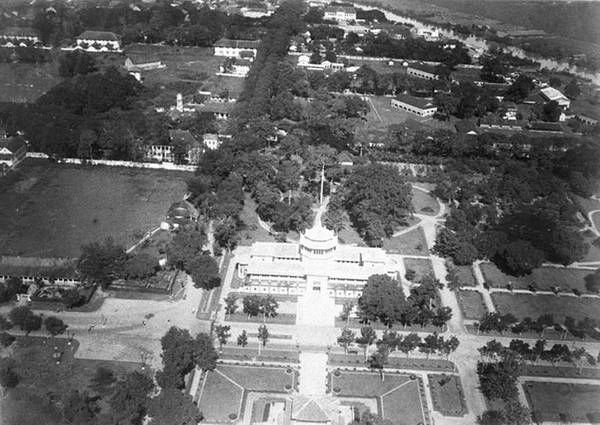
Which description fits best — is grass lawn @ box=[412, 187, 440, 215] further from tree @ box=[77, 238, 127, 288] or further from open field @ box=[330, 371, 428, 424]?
tree @ box=[77, 238, 127, 288]

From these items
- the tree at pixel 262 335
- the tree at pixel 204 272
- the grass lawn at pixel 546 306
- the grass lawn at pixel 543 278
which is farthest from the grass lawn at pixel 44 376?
the grass lawn at pixel 543 278

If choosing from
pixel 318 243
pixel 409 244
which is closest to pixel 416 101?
pixel 409 244

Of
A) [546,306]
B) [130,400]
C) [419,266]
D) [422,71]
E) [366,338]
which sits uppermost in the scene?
[130,400]

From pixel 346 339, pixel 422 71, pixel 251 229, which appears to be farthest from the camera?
pixel 422 71

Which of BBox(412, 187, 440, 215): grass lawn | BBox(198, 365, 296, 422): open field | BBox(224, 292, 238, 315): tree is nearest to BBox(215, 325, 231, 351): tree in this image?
BBox(198, 365, 296, 422): open field

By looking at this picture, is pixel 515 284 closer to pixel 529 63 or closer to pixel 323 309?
pixel 323 309

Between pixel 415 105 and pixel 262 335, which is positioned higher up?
pixel 262 335

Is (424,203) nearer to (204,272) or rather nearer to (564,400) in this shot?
(204,272)
